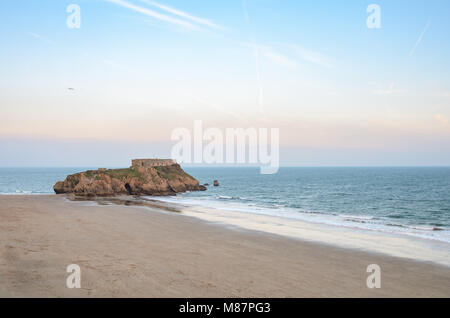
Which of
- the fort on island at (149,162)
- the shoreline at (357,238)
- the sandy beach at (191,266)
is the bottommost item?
the shoreline at (357,238)

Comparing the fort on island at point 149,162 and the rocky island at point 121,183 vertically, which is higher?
the fort on island at point 149,162

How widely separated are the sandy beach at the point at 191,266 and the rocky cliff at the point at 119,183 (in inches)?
1551

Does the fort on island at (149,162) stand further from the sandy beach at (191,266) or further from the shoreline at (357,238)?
the sandy beach at (191,266)

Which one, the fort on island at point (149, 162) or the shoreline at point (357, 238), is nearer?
the shoreline at point (357, 238)

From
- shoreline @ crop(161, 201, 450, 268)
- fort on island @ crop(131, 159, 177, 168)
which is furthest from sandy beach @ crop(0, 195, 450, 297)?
fort on island @ crop(131, 159, 177, 168)

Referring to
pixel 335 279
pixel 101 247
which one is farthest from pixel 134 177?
pixel 335 279

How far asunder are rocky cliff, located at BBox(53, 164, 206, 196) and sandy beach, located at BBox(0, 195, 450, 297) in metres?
39.4

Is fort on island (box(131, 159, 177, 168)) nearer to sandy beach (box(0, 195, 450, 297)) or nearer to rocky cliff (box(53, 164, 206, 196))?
rocky cliff (box(53, 164, 206, 196))

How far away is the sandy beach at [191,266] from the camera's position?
40.4 feet

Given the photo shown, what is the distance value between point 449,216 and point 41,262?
4535 centimetres

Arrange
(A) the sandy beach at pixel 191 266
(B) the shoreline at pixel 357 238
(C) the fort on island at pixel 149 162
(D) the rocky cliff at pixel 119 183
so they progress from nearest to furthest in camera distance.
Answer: (A) the sandy beach at pixel 191 266, (B) the shoreline at pixel 357 238, (D) the rocky cliff at pixel 119 183, (C) the fort on island at pixel 149 162

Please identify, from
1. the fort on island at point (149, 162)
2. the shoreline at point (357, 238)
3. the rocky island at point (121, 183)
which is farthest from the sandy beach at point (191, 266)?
the fort on island at point (149, 162)

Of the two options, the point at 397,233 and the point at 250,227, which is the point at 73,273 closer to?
the point at 250,227

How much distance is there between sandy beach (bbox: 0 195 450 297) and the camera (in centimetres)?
1232
